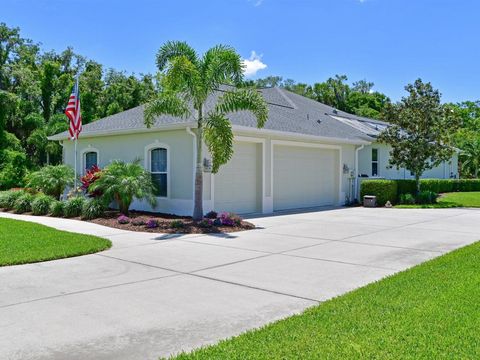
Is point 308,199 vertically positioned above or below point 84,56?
below

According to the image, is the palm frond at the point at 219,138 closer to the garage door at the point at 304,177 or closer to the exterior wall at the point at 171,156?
the exterior wall at the point at 171,156

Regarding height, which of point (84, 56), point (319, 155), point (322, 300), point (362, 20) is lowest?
point (322, 300)

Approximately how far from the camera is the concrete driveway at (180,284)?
4.37m

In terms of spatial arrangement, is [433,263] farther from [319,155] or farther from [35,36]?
[35,36]

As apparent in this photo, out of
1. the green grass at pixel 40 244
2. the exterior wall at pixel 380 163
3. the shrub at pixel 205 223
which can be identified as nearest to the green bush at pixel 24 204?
the green grass at pixel 40 244

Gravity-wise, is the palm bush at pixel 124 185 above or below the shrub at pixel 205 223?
above

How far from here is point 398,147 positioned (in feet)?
68.1

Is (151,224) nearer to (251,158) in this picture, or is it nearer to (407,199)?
(251,158)

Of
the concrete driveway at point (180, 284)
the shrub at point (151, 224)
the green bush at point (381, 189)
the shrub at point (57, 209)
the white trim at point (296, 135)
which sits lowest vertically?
the concrete driveway at point (180, 284)

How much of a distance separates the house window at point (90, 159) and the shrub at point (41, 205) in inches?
127

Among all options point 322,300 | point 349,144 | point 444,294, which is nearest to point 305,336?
point 322,300

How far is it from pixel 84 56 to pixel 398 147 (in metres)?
31.2

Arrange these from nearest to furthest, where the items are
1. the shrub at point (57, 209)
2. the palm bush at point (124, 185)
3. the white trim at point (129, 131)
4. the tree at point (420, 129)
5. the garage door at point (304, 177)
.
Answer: the palm bush at point (124, 185)
the white trim at point (129, 131)
the shrub at point (57, 209)
the garage door at point (304, 177)
the tree at point (420, 129)

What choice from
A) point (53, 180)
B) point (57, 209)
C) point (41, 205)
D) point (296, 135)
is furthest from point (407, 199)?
A: point (41, 205)
